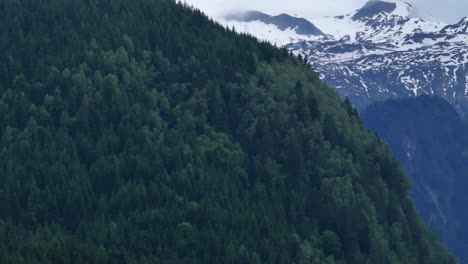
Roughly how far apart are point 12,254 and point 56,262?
31.9 feet

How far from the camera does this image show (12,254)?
19075 centimetres

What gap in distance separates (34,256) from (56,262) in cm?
411

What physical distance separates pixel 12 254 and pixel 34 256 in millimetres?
5863

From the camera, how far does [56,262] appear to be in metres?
198

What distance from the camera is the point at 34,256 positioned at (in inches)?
7717
